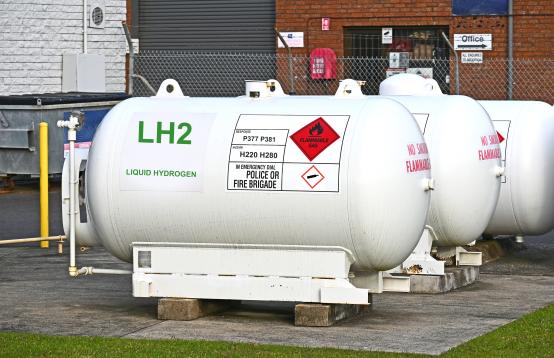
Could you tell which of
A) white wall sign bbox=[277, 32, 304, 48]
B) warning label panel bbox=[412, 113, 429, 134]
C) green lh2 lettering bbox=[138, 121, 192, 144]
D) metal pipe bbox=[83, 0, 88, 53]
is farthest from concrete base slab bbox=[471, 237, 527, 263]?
metal pipe bbox=[83, 0, 88, 53]

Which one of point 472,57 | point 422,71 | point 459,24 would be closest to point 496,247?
point 422,71

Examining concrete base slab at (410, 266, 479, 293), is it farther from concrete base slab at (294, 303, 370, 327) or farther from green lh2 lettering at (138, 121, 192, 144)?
green lh2 lettering at (138, 121, 192, 144)

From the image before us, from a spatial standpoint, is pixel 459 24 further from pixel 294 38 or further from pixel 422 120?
pixel 422 120

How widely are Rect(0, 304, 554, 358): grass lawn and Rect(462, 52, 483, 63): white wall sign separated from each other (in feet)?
52.0

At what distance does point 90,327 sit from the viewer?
1018 centimetres

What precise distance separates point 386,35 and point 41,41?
22.2 ft

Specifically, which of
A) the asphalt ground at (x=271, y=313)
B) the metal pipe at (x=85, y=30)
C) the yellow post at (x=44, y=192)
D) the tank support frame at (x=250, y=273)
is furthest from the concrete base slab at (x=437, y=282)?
the metal pipe at (x=85, y=30)

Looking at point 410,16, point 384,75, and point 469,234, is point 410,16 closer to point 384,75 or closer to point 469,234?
point 384,75

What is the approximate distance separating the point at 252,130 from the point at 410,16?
53.0 feet

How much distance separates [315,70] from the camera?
2627cm

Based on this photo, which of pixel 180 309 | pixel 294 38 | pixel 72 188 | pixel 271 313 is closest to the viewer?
pixel 180 309

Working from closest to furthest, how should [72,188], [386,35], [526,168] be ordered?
[72,188]
[526,168]
[386,35]

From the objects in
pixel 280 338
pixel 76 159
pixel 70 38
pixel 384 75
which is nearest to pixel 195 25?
pixel 70 38

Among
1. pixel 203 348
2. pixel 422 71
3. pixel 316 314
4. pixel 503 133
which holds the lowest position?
pixel 203 348
